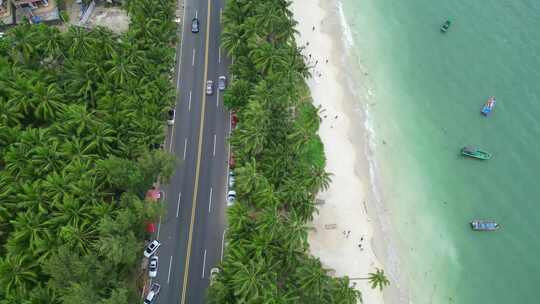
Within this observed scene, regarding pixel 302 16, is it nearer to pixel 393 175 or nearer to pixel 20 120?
pixel 393 175

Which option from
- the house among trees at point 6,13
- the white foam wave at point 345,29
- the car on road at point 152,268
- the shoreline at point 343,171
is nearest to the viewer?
the car on road at point 152,268

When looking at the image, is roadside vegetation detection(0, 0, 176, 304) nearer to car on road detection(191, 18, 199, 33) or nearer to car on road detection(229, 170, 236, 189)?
car on road detection(191, 18, 199, 33)

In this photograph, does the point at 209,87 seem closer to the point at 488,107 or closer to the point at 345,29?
the point at 345,29

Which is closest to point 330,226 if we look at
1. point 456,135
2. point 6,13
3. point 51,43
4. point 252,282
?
point 252,282

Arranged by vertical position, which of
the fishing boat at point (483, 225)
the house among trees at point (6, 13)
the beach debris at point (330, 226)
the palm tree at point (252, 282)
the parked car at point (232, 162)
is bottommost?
the palm tree at point (252, 282)

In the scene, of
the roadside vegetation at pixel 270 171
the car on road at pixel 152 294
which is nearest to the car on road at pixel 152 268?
the car on road at pixel 152 294

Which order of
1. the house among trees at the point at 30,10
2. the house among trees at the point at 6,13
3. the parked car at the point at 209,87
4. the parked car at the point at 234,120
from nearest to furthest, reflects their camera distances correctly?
the parked car at the point at 234,120 < the parked car at the point at 209,87 < the house among trees at the point at 6,13 < the house among trees at the point at 30,10

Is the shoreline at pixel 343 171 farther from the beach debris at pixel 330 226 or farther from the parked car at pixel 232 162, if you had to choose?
the parked car at pixel 232 162
